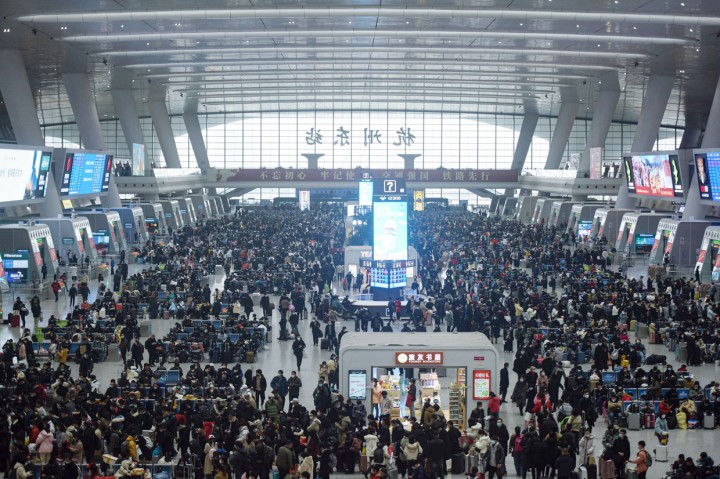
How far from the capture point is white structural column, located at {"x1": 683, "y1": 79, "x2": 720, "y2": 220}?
120 feet

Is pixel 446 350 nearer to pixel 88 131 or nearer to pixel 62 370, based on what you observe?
pixel 62 370

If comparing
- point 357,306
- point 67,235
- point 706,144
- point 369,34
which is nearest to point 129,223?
point 67,235

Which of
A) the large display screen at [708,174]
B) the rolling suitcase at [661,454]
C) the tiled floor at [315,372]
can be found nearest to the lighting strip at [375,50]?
the large display screen at [708,174]

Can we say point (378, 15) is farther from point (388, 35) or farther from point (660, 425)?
point (660, 425)

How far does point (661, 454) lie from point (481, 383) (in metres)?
2.93

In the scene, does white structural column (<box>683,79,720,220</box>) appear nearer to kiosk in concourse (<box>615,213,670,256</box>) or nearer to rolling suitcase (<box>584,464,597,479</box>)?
kiosk in concourse (<box>615,213,670,256</box>)

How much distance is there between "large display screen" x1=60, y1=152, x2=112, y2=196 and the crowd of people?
12.5 metres

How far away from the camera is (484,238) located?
4719cm

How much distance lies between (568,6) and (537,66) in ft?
55.0

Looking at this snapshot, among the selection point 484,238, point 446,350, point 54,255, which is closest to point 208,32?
point 54,255

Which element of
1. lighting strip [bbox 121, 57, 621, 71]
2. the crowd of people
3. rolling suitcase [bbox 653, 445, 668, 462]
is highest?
lighting strip [bbox 121, 57, 621, 71]

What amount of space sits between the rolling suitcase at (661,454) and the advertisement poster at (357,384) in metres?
4.56

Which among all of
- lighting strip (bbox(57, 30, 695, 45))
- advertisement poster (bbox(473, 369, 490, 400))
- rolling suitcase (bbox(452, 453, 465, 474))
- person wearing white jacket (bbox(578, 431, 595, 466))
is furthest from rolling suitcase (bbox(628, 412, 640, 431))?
lighting strip (bbox(57, 30, 695, 45))

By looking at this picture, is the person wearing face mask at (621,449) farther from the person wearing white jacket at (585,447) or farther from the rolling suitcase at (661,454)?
the rolling suitcase at (661,454)
